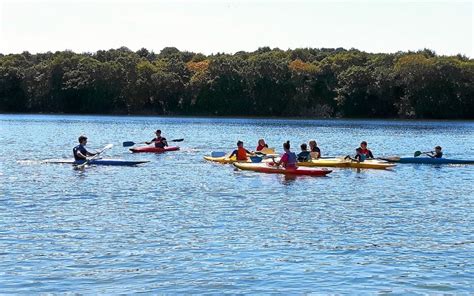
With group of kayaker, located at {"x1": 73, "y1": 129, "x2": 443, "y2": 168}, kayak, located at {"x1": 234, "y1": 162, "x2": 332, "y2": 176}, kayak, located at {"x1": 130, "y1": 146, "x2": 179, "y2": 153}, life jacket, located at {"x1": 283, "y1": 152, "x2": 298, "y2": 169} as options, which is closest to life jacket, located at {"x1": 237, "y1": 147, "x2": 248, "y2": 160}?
group of kayaker, located at {"x1": 73, "y1": 129, "x2": 443, "y2": 168}

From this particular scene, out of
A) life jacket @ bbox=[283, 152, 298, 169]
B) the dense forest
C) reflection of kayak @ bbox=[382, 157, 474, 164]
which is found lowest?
reflection of kayak @ bbox=[382, 157, 474, 164]

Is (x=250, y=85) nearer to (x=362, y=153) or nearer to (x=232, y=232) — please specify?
(x=362, y=153)

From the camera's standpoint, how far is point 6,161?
1453 inches

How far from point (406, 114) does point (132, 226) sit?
91.2 m

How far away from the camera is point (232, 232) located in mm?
17828

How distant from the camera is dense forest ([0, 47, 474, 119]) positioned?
103875 millimetres

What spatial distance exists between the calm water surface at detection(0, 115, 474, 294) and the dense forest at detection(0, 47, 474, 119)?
2930 inches

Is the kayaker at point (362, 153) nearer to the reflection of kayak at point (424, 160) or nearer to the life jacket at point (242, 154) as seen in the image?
the reflection of kayak at point (424, 160)

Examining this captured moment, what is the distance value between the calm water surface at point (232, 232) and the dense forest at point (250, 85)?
244ft

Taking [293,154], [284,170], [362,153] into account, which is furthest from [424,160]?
[284,170]

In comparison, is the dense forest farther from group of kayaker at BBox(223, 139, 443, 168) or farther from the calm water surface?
the calm water surface

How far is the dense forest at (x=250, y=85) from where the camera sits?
104 meters

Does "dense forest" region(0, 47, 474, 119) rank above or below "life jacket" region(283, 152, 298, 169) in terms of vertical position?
above

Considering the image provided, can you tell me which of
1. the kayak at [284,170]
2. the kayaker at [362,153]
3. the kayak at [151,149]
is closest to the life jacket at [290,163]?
the kayak at [284,170]
